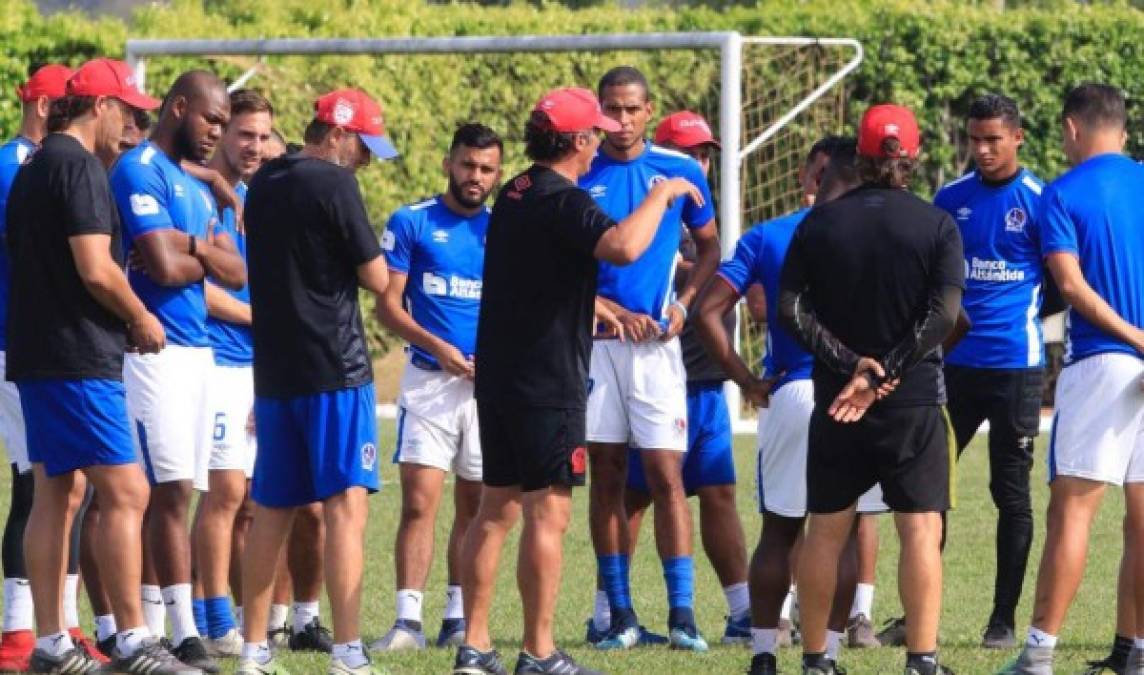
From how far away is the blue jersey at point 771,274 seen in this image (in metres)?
9.54

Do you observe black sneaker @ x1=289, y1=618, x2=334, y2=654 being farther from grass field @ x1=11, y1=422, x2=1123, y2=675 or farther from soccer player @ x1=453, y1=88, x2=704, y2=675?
soccer player @ x1=453, y1=88, x2=704, y2=675

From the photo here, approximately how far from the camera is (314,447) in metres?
8.39

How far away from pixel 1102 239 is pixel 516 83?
13.6 meters

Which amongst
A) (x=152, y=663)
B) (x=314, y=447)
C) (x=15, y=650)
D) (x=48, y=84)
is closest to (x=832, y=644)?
(x=314, y=447)

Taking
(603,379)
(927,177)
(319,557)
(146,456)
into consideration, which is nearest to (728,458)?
(603,379)

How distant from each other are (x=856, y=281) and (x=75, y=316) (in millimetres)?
2857

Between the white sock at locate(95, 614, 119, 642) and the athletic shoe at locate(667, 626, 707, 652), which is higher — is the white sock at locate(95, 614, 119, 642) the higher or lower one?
the higher one

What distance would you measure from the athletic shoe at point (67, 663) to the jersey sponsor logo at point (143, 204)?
170cm

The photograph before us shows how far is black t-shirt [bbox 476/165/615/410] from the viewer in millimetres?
8422

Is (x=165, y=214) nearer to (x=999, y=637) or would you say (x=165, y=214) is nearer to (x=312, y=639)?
(x=312, y=639)

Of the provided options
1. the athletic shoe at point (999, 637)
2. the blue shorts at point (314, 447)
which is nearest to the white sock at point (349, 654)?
the blue shorts at point (314, 447)

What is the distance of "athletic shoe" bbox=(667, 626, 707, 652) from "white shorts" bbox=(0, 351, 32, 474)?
2898mm

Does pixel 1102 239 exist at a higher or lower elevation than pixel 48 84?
lower

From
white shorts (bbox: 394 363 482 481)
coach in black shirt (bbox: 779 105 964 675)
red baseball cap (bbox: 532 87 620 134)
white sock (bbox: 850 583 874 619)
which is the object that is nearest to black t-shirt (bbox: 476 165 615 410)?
red baseball cap (bbox: 532 87 620 134)
